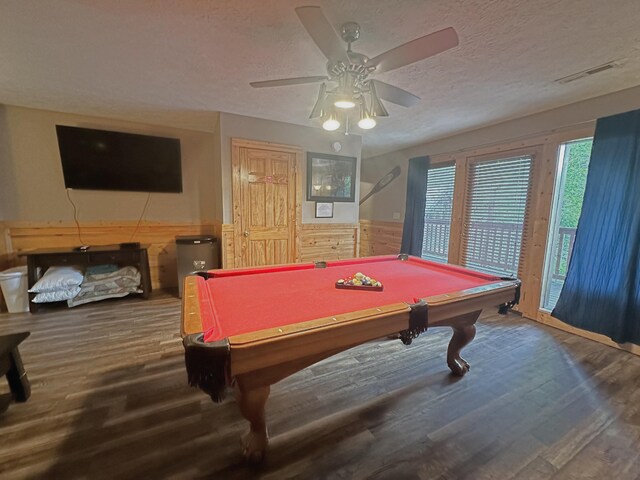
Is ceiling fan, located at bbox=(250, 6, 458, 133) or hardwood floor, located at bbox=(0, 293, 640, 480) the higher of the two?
ceiling fan, located at bbox=(250, 6, 458, 133)

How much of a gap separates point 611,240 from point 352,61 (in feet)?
9.26

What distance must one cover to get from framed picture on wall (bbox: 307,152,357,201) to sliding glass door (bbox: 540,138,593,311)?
2.48 meters

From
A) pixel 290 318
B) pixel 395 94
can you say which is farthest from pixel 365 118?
pixel 290 318

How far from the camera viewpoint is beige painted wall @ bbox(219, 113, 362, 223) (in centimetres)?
334

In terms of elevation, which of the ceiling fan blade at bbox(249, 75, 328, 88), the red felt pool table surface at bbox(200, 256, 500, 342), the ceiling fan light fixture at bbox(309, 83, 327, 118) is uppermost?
the ceiling fan blade at bbox(249, 75, 328, 88)

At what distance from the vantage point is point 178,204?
4.08 metres

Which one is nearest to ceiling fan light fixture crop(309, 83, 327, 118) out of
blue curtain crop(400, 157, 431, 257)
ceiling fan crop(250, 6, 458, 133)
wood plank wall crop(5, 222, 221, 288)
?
ceiling fan crop(250, 6, 458, 133)

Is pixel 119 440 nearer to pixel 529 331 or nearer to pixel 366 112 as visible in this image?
pixel 366 112

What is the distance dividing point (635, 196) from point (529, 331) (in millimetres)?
1525

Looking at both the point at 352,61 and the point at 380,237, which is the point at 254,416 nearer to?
the point at 352,61

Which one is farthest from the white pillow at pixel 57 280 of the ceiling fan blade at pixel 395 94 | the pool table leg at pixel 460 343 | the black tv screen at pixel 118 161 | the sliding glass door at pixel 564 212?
the sliding glass door at pixel 564 212

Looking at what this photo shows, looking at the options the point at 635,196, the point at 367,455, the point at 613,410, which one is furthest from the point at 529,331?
the point at 367,455

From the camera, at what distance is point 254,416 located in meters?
1.28

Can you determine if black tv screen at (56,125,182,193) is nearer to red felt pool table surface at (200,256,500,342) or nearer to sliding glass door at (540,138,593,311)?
red felt pool table surface at (200,256,500,342)
